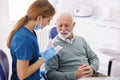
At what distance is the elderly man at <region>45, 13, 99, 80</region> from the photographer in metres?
1.93

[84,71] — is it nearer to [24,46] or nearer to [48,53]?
[48,53]

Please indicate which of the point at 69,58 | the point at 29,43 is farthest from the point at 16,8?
the point at 29,43

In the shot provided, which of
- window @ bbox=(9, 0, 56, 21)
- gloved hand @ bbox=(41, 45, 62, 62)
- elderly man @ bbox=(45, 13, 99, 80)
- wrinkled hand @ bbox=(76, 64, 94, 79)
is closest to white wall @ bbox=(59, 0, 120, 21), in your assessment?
window @ bbox=(9, 0, 56, 21)

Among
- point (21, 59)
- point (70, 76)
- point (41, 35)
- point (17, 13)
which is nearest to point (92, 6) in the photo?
point (41, 35)

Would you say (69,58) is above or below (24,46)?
below

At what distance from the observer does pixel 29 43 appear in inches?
67.7

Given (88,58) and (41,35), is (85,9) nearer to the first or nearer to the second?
(41,35)

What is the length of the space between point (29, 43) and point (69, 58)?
0.51m

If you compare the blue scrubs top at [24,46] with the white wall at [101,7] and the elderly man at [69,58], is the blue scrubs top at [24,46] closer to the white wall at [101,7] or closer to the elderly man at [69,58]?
the elderly man at [69,58]

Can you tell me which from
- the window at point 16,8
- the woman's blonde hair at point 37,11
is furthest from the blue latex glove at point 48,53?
the window at point 16,8

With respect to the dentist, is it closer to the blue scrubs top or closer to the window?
the blue scrubs top

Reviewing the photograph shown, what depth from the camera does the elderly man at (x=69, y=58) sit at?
1.93m

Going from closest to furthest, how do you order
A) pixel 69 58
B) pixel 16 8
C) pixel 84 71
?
1. pixel 84 71
2. pixel 69 58
3. pixel 16 8

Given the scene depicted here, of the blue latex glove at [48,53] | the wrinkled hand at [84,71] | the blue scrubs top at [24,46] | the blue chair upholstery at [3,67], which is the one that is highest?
the blue scrubs top at [24,46]
